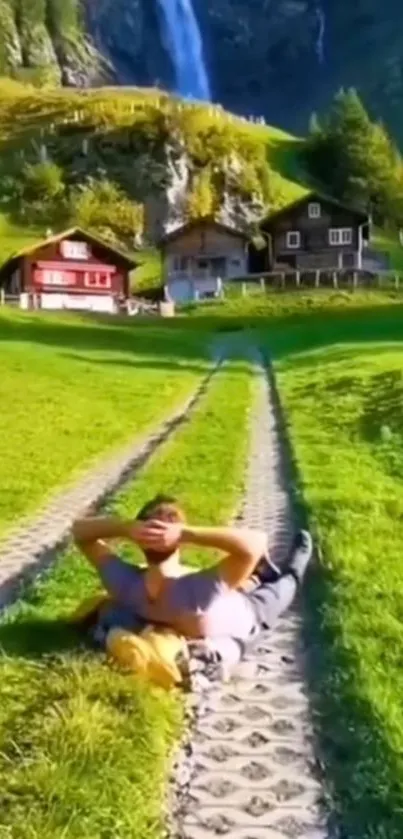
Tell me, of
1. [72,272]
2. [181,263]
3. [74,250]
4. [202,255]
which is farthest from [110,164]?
[72,272]

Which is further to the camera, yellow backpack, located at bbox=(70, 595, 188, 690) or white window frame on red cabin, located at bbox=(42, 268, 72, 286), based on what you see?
white window frame on red cabin, located at bbox=(42, 268, 72, 286)

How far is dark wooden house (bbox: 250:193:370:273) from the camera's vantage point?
366 feet

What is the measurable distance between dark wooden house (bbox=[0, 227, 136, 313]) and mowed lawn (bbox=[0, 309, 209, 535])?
112ft

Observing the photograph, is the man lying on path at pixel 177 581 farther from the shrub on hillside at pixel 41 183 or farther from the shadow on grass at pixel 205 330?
the shrub on hillside at pixel 41 183

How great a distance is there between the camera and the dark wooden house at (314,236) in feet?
366

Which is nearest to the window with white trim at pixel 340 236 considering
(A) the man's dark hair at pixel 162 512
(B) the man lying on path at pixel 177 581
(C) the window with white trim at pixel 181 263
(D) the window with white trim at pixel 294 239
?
(D) the window with white trim at pixel 294 239

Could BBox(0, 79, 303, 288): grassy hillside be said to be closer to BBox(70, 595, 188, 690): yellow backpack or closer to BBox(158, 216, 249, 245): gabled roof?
BBox(158, 216, 249, 245): gabled roof

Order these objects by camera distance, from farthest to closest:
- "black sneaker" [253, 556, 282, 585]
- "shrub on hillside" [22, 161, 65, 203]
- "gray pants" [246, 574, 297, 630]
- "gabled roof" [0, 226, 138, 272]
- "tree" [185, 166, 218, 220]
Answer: "tree" [185, 166, 218, 220]
"shrub on hillside" [22, 161, 65, 203]
"gabled roof" [0, 226, 138, 272]
"black sneaker" [253, 556, 282, 585]
"gray pants" [246, 574, 297, 630]

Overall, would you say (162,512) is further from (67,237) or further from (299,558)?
(67,237)

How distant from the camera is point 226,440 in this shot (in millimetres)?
22078

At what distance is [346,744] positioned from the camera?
7.36 m

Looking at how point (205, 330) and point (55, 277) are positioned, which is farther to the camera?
point (55, 277)

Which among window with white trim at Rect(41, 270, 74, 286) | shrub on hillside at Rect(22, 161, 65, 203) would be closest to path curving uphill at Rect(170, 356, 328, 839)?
window with white trim at Rect(41, 270, 74, 286)

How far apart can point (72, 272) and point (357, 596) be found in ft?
296
